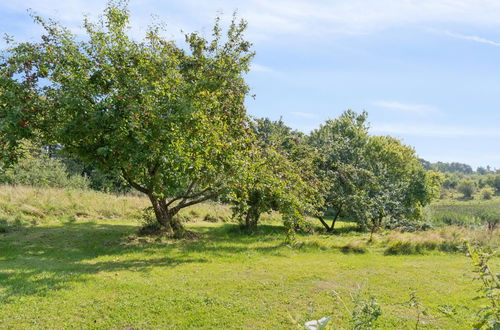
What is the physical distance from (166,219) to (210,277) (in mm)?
6968

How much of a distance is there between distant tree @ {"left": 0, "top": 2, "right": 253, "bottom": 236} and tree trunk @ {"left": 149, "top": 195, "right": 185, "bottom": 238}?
1.86m

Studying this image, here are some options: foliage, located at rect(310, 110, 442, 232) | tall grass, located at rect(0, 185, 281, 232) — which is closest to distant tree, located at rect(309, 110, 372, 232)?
foliage, located at rect(310, 110, 442, 232)

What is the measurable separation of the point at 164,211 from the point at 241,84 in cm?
679

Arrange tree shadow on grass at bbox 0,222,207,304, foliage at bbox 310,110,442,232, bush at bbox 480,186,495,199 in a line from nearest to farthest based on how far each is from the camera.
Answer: tree shadow on grass at bbox 0,222,207,304, foliage at bbox 310,110,442,232, bush at bbox 480,186,495,199

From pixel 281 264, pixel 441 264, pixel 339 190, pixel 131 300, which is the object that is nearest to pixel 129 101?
pixel 131 300

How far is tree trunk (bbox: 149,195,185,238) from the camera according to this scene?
1550cm

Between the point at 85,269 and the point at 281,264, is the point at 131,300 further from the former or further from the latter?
the point at 281,264

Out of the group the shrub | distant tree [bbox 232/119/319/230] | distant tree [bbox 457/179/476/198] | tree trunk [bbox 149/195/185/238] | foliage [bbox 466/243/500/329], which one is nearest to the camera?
foliage [bbox 466/243/500/329]

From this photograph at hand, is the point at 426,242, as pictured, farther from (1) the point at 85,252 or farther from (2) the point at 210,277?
(1) the point at 85,252

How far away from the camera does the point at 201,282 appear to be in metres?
8.85

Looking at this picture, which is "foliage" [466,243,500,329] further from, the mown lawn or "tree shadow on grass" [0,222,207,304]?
"tree shadow on grass" [0,222,207,304]

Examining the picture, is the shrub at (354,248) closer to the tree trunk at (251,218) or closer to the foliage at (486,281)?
the tree trunk at (251,218)

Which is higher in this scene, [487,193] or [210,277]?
[487,193]

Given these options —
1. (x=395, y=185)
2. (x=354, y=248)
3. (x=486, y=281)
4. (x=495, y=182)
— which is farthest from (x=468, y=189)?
(x=486, y=281)
